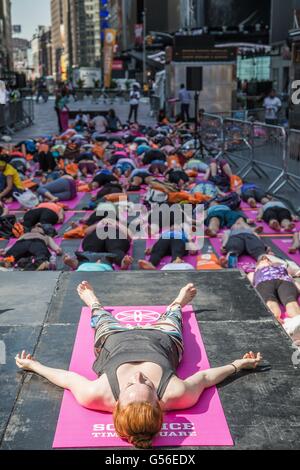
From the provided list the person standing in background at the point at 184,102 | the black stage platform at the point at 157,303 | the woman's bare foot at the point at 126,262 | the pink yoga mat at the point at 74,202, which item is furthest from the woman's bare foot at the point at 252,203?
the person standing in background at the point at 184,102

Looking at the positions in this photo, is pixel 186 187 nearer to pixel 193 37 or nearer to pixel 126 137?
pixel 126 137

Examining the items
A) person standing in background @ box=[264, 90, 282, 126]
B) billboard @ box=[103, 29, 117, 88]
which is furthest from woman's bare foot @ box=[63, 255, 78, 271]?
billboard @ box=[103, 29, 117, 88]

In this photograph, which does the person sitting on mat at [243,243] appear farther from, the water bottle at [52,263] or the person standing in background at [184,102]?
the person standing in background at [184,102]

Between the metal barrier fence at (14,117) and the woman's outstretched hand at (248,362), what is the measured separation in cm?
2226

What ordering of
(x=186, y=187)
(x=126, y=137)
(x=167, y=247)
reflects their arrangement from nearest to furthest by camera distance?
(x=167, y=247) < (x=186, y=187) < (x=126, y=137)

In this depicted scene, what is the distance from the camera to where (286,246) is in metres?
8.95

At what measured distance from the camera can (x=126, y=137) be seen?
20844 mm

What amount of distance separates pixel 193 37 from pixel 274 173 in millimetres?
15016

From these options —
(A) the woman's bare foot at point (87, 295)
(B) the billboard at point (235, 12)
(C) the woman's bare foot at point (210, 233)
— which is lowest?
(C) the woman's bare foot at point (210, 233)

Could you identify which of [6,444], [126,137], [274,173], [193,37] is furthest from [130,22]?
[6,444]

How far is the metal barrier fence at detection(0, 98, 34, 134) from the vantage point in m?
25.2

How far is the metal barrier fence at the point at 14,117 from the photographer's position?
25.2 m

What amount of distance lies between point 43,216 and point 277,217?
13.1ft

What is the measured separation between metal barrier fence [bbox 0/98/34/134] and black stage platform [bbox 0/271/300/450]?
20.3 metres
